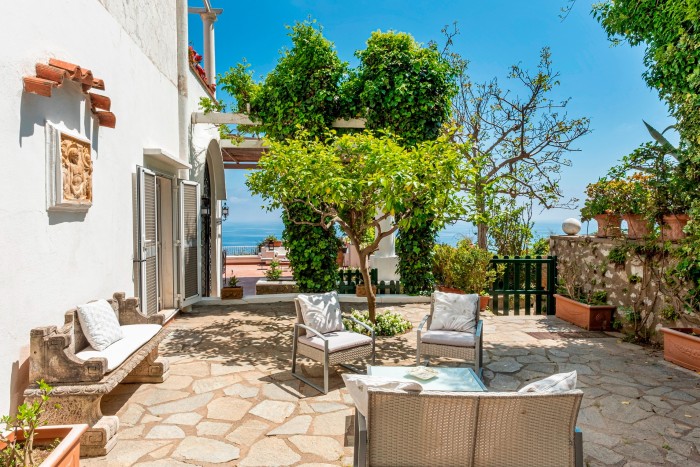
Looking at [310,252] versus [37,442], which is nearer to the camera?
[37,442]

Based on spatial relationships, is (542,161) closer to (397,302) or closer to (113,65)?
(397,302)

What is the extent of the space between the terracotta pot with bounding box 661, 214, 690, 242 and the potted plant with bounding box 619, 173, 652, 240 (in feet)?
0.95

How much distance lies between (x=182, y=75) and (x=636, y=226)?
8.26 meters

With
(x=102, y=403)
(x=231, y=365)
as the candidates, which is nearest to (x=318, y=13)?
(x=231, y=365)

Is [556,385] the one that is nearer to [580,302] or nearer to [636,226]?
[636,226]

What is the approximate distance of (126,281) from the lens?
5641 millimetres

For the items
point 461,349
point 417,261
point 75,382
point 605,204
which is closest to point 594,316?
point 605,204

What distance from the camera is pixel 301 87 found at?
8.87m

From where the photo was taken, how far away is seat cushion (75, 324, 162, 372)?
3645mm

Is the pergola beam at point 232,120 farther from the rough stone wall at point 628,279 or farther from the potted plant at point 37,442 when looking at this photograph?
the potted plant at point 37,442

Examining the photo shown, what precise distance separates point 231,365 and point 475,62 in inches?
464

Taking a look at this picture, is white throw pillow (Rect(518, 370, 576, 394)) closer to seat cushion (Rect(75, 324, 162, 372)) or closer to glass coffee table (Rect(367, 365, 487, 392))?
glass coffee table (Rect(367, 365, 487, 392))

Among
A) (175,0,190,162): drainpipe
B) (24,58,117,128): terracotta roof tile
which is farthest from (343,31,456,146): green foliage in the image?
(24,58,117,128): terracotta roof tile

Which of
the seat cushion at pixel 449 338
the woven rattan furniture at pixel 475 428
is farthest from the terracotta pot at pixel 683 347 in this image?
the woven rattan furniture at pixel 475 428
